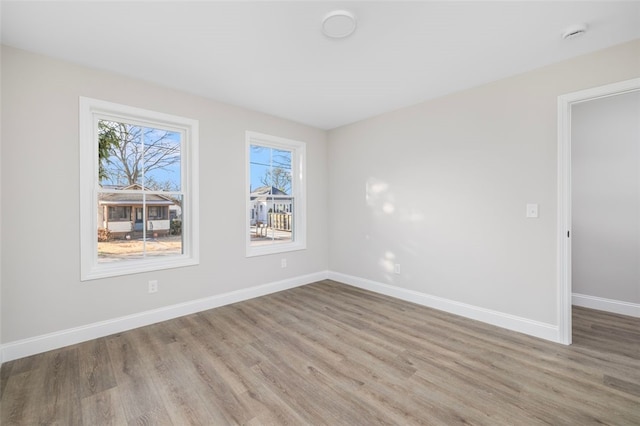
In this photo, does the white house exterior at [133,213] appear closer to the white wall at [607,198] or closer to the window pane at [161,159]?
the window pane at [161,159]

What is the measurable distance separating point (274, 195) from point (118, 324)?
93.0 inches

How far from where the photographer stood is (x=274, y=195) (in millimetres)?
4090

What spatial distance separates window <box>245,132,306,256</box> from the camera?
12.5ft

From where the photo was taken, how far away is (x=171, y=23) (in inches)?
76.4

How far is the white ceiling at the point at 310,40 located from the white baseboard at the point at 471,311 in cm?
240

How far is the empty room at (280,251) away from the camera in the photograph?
1.80 metres

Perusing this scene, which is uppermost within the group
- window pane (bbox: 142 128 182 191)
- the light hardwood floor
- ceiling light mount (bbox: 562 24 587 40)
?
ceiling light mount (bbox: 562 24 587 40)

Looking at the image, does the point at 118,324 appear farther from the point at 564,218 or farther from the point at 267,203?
the point at 564,218

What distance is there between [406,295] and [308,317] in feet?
4.44

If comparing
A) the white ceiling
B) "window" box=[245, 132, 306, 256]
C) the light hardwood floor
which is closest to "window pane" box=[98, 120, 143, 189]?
the white ceiling

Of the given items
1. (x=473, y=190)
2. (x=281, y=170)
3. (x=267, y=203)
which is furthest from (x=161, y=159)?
(x=473, y=190)

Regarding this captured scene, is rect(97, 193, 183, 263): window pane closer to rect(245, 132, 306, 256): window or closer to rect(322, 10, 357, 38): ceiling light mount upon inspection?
rect(245, 132, 306, 256): window

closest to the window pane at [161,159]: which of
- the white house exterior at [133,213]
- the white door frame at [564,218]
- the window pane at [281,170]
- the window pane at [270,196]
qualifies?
the white house exterior at [133,213]

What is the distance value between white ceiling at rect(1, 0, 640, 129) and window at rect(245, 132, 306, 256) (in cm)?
107
